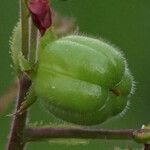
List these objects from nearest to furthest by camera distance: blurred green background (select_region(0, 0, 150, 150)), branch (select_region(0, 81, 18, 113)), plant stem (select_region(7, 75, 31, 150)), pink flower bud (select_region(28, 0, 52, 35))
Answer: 1. pink flower bud (select_region(28, 0, 52, 35))
2. plant stem (select_region(7, 75, 31, 150))
3. branch (select_region(0, 81, 18, 113))
4. blurred green background (select_region(0, 0, 150, 150))

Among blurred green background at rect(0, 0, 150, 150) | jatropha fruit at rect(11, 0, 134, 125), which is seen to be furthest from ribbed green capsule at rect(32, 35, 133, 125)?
blurred green background at rect(0, 0, 150, 150)

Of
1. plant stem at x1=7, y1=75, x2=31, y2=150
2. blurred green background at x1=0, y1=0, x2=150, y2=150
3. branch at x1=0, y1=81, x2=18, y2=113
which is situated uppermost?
plant stem at x1=7, y1=75, x2=31, y2=150

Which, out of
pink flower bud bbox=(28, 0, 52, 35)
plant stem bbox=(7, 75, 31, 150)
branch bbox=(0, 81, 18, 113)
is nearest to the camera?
pink flower bud bbox=(28, 0, 52, 35)

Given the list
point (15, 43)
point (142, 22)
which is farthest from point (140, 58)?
point (15, 43)

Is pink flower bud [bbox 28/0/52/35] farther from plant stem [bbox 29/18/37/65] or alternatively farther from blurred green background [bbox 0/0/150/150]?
blurred green background [bbox 0/0/150/150]

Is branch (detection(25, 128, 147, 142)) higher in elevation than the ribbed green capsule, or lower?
lower

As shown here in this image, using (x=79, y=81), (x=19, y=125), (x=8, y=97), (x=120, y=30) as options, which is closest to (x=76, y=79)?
(x=79, y=81)

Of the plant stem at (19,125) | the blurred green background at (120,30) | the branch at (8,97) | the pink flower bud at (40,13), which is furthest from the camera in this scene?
the blurred green background at (120,30)

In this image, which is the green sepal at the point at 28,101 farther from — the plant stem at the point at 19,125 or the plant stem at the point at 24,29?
the plant stem at the point at 24,29

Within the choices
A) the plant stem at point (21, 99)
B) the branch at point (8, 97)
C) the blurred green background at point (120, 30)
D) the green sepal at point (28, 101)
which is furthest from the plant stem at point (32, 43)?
the blurred green background at point (120, 30)
